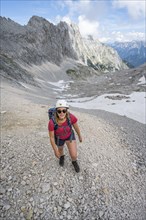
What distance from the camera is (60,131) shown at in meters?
8.05

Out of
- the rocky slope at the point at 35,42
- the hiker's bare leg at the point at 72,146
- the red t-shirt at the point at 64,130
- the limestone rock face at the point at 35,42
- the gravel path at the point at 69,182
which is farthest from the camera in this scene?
the limestone rock face at the point at 35,42

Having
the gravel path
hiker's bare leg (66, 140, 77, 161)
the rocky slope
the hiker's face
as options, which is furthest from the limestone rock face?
the hiker's face

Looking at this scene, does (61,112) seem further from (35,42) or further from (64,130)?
(35,42)

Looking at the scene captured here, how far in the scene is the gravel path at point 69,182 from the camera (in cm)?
748

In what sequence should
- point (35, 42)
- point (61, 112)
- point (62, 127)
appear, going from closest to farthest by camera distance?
point (61, 112) < point (62, 127) < point (35, 42)

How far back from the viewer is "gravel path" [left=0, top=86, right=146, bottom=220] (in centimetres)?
748

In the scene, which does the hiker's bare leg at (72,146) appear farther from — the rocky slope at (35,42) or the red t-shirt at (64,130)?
the rocky slope at (35,42)

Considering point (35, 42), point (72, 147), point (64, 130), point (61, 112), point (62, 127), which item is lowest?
point (72, 147)

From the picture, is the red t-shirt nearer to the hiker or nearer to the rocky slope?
the hiker

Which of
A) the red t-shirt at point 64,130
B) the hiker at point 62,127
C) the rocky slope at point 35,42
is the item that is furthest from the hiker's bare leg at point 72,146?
the rocky slope at point 35,42

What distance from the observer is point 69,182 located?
8.45 metres

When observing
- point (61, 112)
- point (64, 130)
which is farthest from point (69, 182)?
point (61, 112)

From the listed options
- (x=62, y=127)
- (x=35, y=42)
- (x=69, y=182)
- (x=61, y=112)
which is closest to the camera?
(x=61, y=112)

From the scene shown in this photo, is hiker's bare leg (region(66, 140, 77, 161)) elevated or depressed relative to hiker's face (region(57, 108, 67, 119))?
depressed
